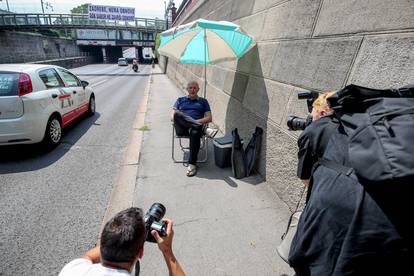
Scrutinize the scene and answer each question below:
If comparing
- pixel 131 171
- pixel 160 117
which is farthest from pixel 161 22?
pixel 131 171

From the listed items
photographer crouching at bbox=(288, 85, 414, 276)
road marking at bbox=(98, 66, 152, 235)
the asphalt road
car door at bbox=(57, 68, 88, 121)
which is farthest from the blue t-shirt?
photographer crouching at bbox=(288, 85, 414, 276)

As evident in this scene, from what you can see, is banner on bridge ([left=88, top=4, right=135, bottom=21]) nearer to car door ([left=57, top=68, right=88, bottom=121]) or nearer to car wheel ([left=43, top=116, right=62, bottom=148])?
car door ([left=57, top=68, right=88, bottom=121])

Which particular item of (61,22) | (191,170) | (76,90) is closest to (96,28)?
(61,22)

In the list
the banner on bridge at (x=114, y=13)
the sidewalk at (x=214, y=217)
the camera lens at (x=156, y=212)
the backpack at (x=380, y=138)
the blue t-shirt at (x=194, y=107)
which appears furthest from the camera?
the banner on bridge at (x=114, y=13)

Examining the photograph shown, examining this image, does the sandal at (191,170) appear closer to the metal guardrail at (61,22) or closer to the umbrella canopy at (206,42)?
the umbrella canopy at (206,42)

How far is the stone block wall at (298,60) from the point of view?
2.24 metres

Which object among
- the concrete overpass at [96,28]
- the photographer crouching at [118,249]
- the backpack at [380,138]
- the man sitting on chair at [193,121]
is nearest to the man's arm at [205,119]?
the man sitting on chair at [193,121]

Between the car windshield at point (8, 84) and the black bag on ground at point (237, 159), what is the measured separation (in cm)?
393

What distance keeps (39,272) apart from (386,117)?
2.95 metres

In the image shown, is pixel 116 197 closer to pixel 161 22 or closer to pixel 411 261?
pixel 411 261

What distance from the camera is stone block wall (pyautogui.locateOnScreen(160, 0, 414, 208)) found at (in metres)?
2.24

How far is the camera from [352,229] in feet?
3.84

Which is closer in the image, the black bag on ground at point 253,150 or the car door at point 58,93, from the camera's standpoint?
the black bag on ground at point 253,150

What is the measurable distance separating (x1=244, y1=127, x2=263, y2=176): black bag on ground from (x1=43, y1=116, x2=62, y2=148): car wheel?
154 inches
